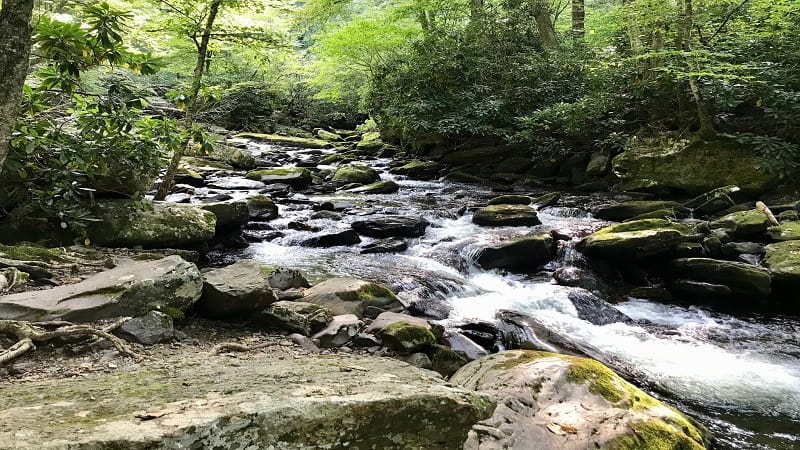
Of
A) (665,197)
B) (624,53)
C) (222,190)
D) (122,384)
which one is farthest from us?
(624,53)

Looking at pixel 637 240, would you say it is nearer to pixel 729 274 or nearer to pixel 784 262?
pixel 729 274

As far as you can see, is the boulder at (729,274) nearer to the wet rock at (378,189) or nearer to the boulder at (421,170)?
the wet rock at (378,189)

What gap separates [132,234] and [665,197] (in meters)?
10.8

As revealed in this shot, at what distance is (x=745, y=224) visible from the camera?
26.2 ft

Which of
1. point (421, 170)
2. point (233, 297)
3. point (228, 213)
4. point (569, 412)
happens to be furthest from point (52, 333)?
point (421, 170)

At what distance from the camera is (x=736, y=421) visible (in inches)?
164

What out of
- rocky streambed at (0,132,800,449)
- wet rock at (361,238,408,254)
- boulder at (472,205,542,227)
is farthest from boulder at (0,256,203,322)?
boulder at (472,205,542,227)

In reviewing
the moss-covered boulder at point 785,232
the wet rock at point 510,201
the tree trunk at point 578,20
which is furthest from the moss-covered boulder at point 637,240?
the tree trunk at point 578,20

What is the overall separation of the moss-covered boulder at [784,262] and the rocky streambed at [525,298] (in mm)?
26

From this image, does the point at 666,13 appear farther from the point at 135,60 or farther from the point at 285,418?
the point at 285,418

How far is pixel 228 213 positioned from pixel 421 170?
335 inches

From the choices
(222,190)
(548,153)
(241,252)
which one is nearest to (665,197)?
(548,153)

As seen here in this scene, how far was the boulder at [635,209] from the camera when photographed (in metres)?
9.60

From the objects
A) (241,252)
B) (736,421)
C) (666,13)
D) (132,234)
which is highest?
(666,13)
